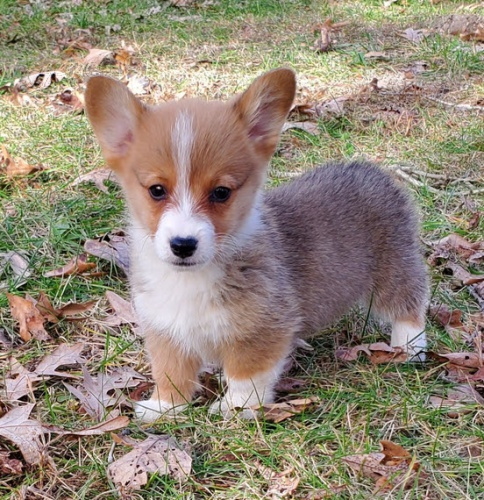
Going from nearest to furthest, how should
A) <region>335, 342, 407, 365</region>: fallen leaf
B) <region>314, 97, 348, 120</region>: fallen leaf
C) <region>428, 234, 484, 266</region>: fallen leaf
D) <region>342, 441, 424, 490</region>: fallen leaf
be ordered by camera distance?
<region>342, 441, 424, 490</region>: fallen leaf
<region>335, 342, 407, 365</region>: fallen leaf
<region>428, 234, 484, 266</region>: fallen leaf
<region>314, 97, 348, 120</region>: fallen leaf

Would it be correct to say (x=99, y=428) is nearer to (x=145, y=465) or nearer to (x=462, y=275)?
(x=145, y=465)

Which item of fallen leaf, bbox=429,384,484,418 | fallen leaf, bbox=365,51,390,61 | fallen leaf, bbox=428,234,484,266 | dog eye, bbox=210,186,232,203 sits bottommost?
fallen leaf, bbox=428,234,484,266

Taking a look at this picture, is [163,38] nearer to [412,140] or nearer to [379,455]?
[412,140]

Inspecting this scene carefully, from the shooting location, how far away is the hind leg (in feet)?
10.1

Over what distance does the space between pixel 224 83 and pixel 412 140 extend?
2.00m

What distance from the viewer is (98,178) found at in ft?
14.5

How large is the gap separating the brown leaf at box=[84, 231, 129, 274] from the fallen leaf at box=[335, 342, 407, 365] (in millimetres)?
1288

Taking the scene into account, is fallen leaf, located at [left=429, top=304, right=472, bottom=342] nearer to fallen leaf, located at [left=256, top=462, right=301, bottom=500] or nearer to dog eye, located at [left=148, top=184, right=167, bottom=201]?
fallen leaf, located at [left=256, top=462, right=301, bottom=500]

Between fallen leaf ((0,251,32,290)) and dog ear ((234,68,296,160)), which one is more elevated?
dog ear ((234,68,296,160))

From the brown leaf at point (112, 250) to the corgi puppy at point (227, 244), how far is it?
33.0 inches

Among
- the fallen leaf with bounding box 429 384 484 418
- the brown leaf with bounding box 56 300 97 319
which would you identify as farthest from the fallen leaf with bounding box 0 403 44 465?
the fallen leaf with bounding box 429 384 484 418

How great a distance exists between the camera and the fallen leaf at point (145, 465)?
2.29 meters

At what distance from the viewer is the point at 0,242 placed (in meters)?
3.85

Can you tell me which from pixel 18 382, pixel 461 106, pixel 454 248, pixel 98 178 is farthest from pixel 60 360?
pixel 461 106
